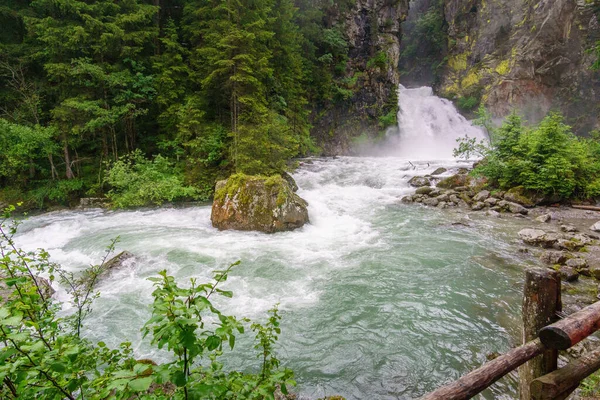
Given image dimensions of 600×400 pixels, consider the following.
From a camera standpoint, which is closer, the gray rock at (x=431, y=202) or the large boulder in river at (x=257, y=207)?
the large boulder in river at (x=257, y=207)

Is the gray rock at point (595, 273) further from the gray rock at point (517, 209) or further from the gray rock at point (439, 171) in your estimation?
the gray rock at point (439, 171)

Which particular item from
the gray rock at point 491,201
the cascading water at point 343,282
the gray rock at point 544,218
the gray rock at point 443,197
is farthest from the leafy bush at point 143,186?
the gray rock at point 544,218

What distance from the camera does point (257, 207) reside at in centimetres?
988

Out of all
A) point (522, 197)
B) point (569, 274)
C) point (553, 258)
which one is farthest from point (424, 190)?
point (569, 274)

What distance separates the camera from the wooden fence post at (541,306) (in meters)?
2.71

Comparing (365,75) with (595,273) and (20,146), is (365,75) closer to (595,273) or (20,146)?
(595,273)

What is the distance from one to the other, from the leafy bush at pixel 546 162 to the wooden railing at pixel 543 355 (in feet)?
39.7

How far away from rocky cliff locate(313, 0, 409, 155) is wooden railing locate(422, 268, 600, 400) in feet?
79.1

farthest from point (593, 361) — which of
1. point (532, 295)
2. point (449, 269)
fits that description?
point (449, 269)

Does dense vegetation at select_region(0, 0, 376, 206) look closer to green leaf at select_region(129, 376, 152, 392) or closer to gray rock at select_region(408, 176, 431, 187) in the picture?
gray rock at select_region(408, 176, 431, 187)

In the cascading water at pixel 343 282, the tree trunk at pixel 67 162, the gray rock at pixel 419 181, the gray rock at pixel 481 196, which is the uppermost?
the tree trunk at pixel 67 162

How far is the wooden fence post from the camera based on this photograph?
107 inches

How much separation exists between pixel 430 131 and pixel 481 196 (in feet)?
60.3

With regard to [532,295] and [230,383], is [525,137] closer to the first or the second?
[532,295]
